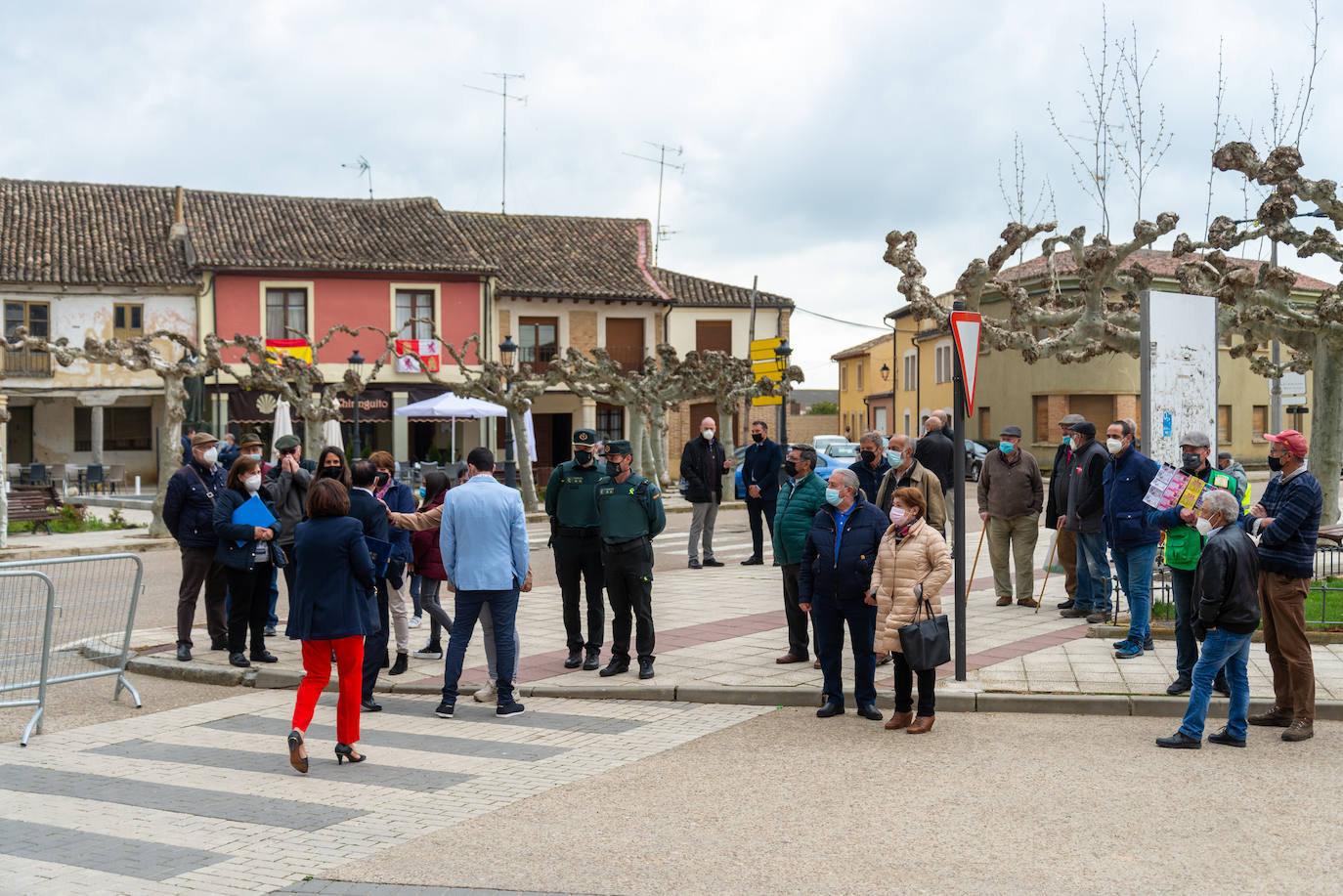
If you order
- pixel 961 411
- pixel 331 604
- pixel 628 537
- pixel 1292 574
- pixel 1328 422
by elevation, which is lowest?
pixel 331 604

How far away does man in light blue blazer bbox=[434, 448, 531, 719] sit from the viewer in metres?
8.40

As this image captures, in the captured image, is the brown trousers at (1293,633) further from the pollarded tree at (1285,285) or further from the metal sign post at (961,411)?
the pollarded tree at (1285,285)

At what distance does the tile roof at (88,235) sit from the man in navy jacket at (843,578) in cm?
3491

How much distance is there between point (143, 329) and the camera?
38500 millimetres

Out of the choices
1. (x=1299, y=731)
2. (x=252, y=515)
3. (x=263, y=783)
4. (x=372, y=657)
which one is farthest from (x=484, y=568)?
(x=1299, y=731)

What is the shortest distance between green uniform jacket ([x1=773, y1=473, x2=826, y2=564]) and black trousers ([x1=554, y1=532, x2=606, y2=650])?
1435mm

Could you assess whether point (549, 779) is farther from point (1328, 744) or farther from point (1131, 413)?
point (1131, 413)

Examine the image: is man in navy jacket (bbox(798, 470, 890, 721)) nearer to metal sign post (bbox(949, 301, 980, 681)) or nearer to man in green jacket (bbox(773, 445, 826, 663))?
metal sign post (bbox(949, 301, 980, 681))

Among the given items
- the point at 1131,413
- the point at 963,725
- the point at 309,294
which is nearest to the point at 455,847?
the point at 963,725

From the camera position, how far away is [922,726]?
7777 millimetres

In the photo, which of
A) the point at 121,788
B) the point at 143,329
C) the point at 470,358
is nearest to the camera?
the point at 121,788

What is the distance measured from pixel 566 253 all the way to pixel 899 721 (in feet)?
130

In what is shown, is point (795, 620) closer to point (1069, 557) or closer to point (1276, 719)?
point (1276, 719)

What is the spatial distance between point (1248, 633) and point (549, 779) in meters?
4.18
